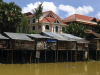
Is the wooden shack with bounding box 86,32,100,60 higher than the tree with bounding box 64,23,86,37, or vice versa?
the tree with bounding box 64,23,86,37

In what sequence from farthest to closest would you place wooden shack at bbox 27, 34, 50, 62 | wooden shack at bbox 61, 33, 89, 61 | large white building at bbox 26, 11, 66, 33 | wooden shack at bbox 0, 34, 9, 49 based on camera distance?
large white building at bbox 26, 11, 66, 33 < wooden shack at bbox 61, 33, 89, 61 < wooden shack at bbox 27, 34, 50, 62 < wooden shack at bbox 0, 34, 9, 49

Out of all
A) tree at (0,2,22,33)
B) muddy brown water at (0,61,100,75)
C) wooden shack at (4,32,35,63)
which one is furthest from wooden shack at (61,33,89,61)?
tree at (0,2,22,33)

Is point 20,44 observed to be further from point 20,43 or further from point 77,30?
point 77,30

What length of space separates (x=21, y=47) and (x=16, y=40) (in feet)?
4.15

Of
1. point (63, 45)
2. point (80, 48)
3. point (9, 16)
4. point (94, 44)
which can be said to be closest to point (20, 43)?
point (63, 45)

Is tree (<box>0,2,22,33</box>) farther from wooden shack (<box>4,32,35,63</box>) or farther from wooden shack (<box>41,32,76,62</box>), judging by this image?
wooden shack (<box>41,32,76,62</box>)

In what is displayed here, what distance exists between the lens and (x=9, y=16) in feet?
97.5

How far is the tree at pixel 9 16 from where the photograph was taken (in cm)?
2940

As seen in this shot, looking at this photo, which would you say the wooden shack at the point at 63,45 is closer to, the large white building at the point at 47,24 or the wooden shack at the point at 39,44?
the wooden shack at the point at 39,44

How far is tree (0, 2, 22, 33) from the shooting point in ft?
96.5

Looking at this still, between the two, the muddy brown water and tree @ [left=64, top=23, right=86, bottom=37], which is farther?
tree @ [left=64, top=23, right=86, bottom=37]

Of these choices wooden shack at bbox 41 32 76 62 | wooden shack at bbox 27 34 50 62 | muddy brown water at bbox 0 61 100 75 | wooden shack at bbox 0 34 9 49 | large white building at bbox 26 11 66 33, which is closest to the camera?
muddy brown water at bbox 0 61 100 75

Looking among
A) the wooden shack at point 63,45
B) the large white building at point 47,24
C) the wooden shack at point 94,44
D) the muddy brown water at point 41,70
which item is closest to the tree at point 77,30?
the large white building at point 47,24

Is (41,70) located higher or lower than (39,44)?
lower
